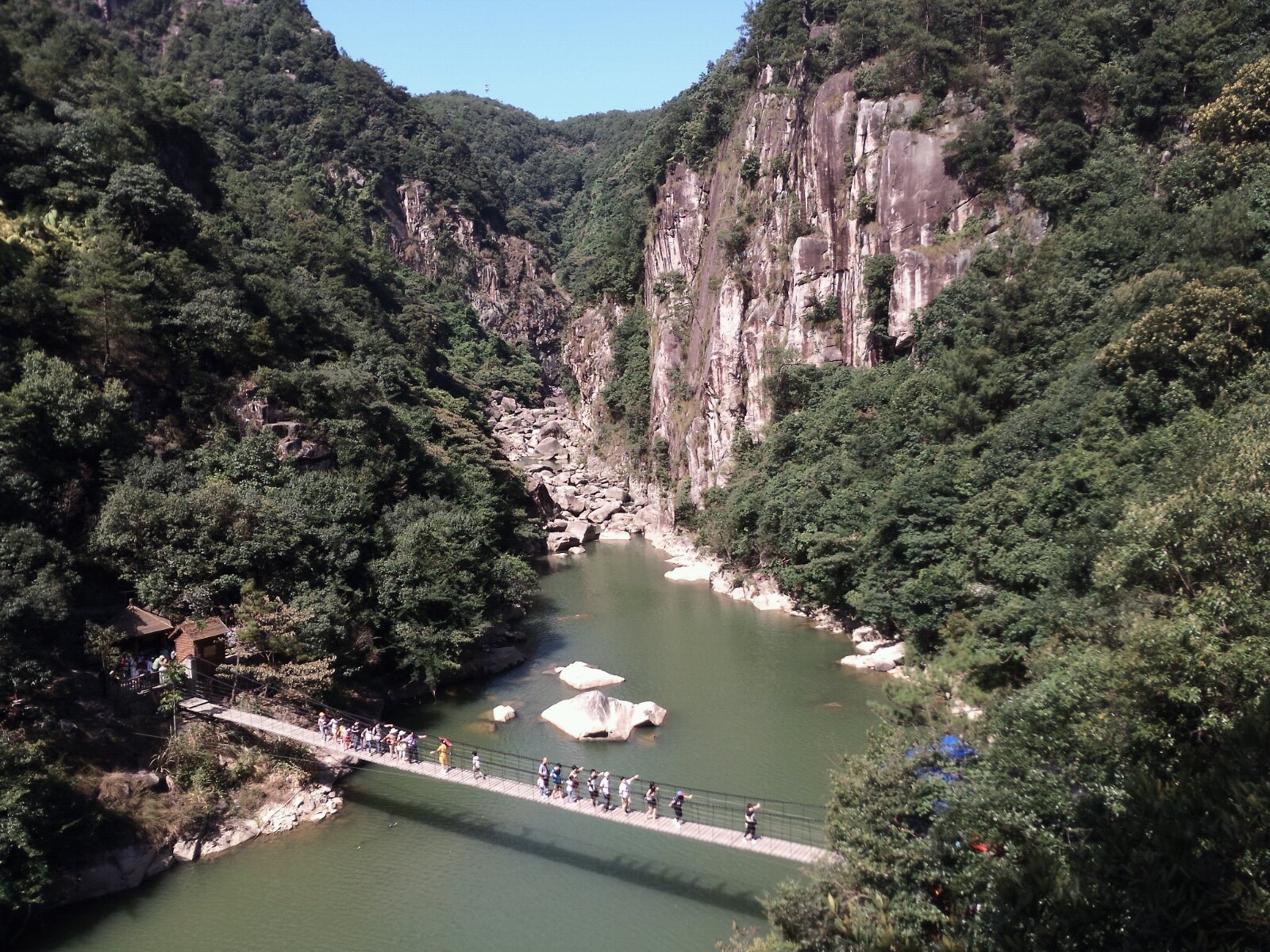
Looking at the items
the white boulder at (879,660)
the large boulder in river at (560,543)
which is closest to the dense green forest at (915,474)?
the white boulder at (879,660)

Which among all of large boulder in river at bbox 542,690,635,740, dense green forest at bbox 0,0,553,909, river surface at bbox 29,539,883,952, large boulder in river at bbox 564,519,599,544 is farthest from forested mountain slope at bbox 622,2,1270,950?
dense green forest at bbox 0,0,553,909

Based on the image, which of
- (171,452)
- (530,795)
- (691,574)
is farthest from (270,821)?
(691,574)

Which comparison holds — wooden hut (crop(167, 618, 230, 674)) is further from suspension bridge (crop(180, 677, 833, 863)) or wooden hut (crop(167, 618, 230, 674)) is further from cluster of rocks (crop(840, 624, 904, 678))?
cluster of rocks (crop(840, 624, 904, 678))

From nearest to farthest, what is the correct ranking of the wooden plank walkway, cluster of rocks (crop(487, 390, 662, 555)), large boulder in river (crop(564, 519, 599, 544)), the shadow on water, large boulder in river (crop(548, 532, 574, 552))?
the wooden plank walkway → the shadow on water → large boulder in river (crop(548, 532, 574, 552)) → large boulder in river (crop(564, 519, 599, 544)) → cluster of rocks (crop(487, 390, 662, 555))

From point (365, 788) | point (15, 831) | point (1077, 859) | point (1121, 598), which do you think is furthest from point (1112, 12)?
point (15, 831)

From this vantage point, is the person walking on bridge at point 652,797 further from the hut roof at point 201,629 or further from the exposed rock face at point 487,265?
the exposed rock face at point 487,265


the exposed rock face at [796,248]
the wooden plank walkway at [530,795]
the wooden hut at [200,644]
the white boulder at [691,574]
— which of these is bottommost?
the wooden plank walkway at [530,795]
